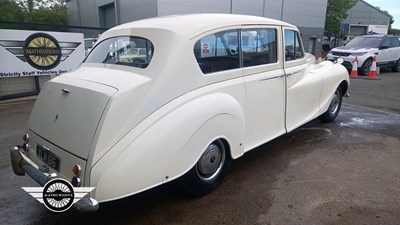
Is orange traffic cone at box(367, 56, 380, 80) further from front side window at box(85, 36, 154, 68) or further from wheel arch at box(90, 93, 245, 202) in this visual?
front side window at box(85, 36, 154, 68)

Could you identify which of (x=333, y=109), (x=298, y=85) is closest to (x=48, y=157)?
(x=298, y=85)

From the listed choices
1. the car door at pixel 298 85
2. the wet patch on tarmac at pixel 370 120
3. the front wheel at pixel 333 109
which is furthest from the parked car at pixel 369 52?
the car door at pixel 298 85

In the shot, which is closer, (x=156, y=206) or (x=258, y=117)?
(x=156, y=206)

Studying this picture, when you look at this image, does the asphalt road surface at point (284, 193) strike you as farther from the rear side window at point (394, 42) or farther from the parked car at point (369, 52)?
the rear side window at point (394, 42)

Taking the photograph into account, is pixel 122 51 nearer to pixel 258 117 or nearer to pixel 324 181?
pixel 258 117

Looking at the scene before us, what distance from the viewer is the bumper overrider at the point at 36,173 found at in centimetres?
234

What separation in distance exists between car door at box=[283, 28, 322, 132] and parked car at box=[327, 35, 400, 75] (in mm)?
9262

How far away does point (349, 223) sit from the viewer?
2828 mm

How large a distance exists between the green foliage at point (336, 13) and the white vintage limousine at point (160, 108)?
41.9 m

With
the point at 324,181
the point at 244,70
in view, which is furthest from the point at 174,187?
the point at 324,181

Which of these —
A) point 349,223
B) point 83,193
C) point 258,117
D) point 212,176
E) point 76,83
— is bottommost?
point 349,223

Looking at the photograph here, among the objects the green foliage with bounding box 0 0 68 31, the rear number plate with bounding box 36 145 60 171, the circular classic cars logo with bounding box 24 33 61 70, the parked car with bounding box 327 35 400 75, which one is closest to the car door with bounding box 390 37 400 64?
the parked car with bounding box 327 35 400 75

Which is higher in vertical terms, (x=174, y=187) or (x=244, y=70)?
(x=244, y=70)

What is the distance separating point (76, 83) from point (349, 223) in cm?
284
